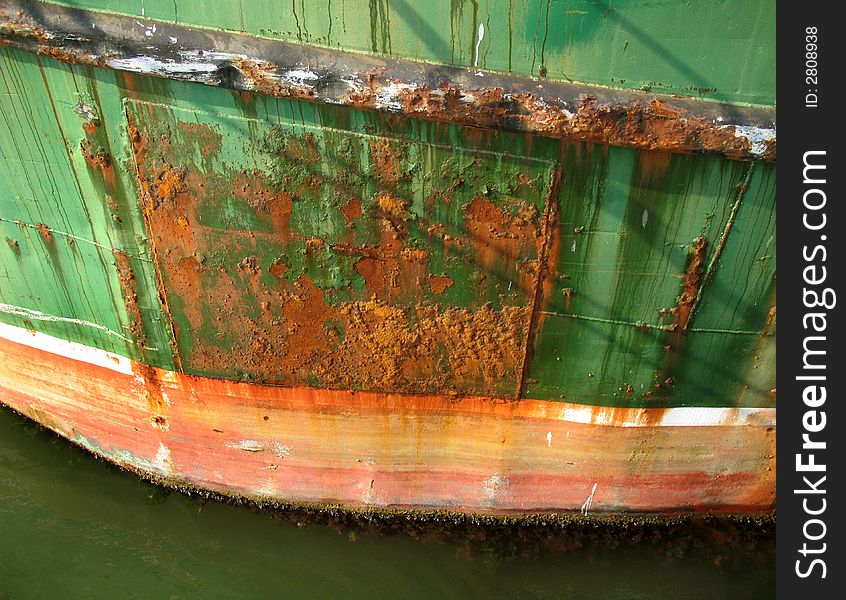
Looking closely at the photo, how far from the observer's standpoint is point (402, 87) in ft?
8.32

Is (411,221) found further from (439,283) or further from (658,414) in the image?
(658,414)

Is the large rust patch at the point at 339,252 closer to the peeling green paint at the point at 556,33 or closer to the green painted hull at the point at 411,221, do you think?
the green painted hull at the point at 411,221

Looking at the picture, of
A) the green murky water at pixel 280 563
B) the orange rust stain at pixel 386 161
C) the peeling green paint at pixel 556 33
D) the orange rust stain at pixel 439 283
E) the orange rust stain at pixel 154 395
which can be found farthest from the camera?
the green murky water at pixel 280 563

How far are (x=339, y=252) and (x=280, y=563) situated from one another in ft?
7.72

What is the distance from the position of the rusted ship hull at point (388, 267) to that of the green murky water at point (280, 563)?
370 mm

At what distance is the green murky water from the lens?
13.1 ft

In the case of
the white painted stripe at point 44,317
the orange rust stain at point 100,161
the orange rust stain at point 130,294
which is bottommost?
the white painted stripe at point 44,317

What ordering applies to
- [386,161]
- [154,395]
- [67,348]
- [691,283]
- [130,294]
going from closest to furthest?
[386,161]
[691,283]
[130,294]
[154,395]
[67,348]

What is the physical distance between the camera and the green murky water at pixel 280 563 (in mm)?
4008

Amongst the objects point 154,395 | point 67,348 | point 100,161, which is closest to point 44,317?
point 67,348

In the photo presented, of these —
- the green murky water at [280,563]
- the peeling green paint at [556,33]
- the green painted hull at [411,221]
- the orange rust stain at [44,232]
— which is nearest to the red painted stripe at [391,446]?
the green painted hull at [411,221]

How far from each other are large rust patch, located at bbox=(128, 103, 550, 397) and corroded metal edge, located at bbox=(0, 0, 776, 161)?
21 cm

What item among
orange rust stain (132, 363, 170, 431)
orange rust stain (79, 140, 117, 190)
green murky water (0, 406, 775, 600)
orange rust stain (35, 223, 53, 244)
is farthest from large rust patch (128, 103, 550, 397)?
green murky water (0, 406, 775, 600)
